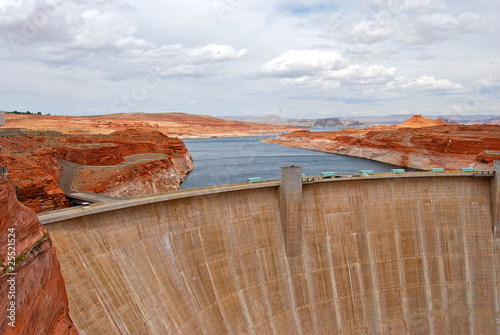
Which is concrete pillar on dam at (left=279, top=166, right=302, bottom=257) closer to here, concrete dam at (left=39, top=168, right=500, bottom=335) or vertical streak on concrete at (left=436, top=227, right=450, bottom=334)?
concrete dam at (left=39, top=168, right=500, bottom=335)

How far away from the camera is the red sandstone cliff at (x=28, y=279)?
32.0 feet

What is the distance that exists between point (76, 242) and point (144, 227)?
4089 millimetres

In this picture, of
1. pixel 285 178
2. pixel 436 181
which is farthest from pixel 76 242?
pixel 436 181

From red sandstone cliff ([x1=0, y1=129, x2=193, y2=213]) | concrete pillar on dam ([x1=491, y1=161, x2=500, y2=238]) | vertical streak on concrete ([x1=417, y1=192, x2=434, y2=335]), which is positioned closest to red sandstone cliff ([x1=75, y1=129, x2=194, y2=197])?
red sandstone cliff ([x1=0, y1=129, x2=193, y2=213])

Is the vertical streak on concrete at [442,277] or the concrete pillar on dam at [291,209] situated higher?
the concrete pillar on dam at [291,209]

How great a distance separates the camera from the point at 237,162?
94875 mm

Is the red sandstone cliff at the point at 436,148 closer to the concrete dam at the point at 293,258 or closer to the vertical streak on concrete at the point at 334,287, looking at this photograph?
the concrete dam at the point at 293,258

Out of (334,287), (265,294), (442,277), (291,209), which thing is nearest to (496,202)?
(442,277)

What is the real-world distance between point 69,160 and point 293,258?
32.2 meters

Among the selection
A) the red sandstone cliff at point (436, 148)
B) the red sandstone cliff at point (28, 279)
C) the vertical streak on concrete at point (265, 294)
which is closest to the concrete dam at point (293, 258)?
the vertical streak on concrete at point (265, 294)

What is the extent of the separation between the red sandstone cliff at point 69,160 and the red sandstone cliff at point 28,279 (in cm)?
1318

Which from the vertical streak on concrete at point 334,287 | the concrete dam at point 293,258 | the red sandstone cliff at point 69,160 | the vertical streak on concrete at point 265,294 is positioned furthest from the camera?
the vertical streak on concrete at point 334,287

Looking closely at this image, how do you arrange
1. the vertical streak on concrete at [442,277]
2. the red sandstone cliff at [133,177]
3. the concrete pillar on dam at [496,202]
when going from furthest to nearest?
the red sandstone cliff at [133,177]
the concrete pillar on dam at [496,202]
the vertical streak on concrete at [442,277]

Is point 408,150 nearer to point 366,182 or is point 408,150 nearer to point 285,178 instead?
point 366,182
